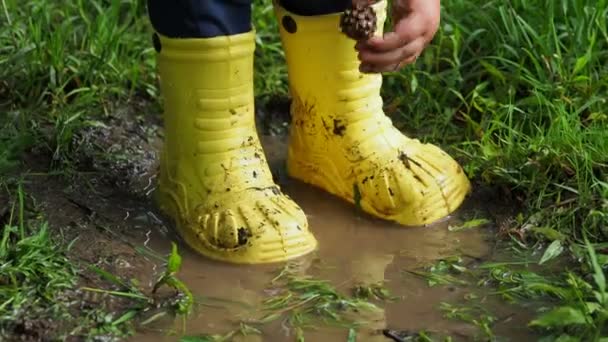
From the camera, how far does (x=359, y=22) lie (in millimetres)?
1820

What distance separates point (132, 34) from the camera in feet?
9.04

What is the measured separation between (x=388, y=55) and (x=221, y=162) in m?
0.39

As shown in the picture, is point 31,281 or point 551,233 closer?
point 31,281

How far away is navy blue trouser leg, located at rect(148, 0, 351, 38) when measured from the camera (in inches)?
75.5

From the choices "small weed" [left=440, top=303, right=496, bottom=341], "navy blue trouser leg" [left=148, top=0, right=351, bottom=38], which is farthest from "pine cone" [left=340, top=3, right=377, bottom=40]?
"small weed" [left=440, top=303, right=496, bottom=341]

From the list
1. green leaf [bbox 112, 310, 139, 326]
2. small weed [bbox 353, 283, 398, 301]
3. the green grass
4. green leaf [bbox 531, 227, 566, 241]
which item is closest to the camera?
green leaf [bbox 112, 310, 139, 326]

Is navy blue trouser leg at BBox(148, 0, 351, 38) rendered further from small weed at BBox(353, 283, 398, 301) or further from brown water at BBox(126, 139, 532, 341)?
small weed at BBox(353, 283, 398, 301)

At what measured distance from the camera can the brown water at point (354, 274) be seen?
175cm

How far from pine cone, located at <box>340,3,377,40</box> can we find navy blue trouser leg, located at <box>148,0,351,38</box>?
8.4 inches

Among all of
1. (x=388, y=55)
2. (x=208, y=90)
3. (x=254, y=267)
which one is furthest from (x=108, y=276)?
(x=388, y=55)

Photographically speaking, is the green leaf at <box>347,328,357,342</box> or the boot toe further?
the boot toe

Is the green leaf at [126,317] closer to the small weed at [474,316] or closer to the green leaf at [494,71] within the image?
the small weed at [474,316]

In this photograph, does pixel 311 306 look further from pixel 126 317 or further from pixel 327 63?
pixel 327 63

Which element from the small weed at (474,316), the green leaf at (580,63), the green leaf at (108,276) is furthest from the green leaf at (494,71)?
the green leaf at (108,276)
